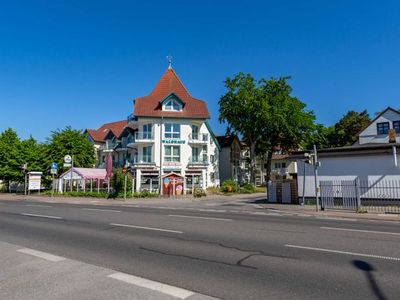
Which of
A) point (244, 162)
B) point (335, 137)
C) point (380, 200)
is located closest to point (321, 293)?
point (380, 200)

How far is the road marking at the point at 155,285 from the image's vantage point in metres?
4.99

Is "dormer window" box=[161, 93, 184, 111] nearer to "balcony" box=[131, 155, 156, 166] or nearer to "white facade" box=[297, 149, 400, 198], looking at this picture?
"balcony" box=[131, 155, 156, 166]

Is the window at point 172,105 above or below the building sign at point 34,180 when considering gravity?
above

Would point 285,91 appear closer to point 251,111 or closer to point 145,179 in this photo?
point 251,111

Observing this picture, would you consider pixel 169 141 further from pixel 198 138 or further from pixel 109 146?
pixel 109 146

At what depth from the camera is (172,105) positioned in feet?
160

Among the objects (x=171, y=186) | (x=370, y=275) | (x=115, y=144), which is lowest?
(x=370, y=275)

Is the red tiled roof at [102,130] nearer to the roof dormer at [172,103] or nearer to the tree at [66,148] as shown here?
the tree at [66,148]

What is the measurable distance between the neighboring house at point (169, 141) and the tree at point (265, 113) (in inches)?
201

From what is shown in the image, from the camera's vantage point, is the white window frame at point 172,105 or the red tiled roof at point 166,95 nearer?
the red tiled roof at point 166,95

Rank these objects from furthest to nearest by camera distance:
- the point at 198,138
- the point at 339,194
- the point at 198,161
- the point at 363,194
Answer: the point at 198,138 → the point at 198,161 → the point at 363,194 → the point at 339,194

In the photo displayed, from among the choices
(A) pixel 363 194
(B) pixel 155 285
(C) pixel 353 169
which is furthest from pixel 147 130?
(B) pixel 155 285

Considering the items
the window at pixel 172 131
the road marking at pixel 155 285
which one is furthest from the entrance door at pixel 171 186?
the road marking at pixel 155 285

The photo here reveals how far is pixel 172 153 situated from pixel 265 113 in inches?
574
